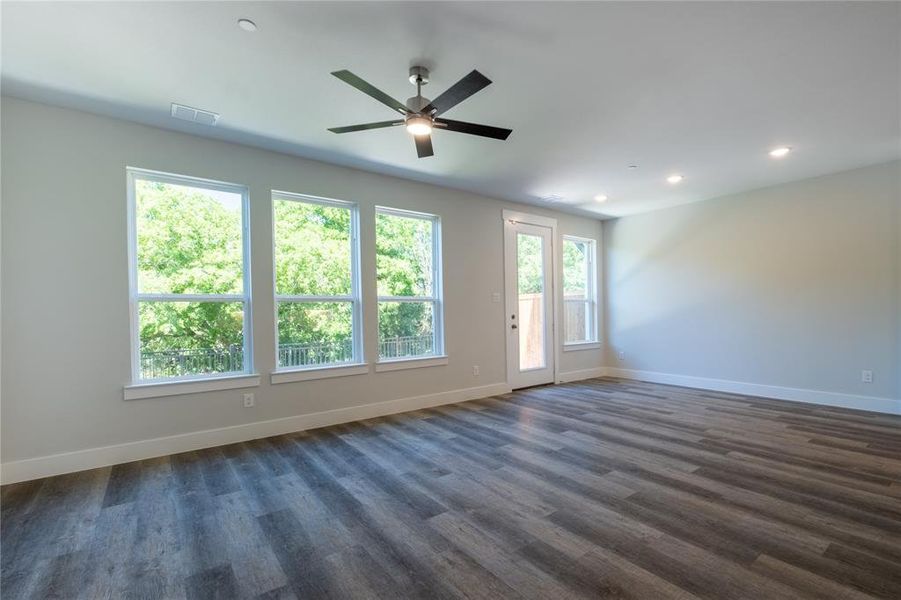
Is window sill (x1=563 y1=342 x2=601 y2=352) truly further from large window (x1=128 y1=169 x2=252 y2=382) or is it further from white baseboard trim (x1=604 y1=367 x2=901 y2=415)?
large window (x1=128 y1=169 x2=252 y2=382)

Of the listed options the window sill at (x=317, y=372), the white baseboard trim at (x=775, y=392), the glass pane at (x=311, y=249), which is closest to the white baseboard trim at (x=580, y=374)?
the white baseboard trim at (x=775, y=392)

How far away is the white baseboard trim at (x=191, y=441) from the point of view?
2.88m

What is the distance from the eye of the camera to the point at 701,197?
5.67 m

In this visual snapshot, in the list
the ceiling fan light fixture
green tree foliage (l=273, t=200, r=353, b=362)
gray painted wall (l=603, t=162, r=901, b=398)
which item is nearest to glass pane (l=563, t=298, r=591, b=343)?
gray painted wall (l=603, t=162, r=901, b=398)

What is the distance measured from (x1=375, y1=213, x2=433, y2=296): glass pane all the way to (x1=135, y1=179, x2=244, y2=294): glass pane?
4.84ft

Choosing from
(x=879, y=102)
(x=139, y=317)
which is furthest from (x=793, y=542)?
(x=139, y=317)

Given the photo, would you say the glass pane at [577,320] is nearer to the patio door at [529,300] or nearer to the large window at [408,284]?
the patio door at [529,300]

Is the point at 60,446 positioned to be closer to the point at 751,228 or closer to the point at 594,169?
the point at 594,169

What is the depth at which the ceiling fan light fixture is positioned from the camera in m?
2.53

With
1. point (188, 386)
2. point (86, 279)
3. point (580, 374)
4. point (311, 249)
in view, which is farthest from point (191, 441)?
point (580, 374)

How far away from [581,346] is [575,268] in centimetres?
131

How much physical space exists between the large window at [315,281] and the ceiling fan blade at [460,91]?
2.18m

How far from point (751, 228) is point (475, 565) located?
5641mm

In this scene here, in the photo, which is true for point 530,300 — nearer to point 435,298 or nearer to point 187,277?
point 435,298
